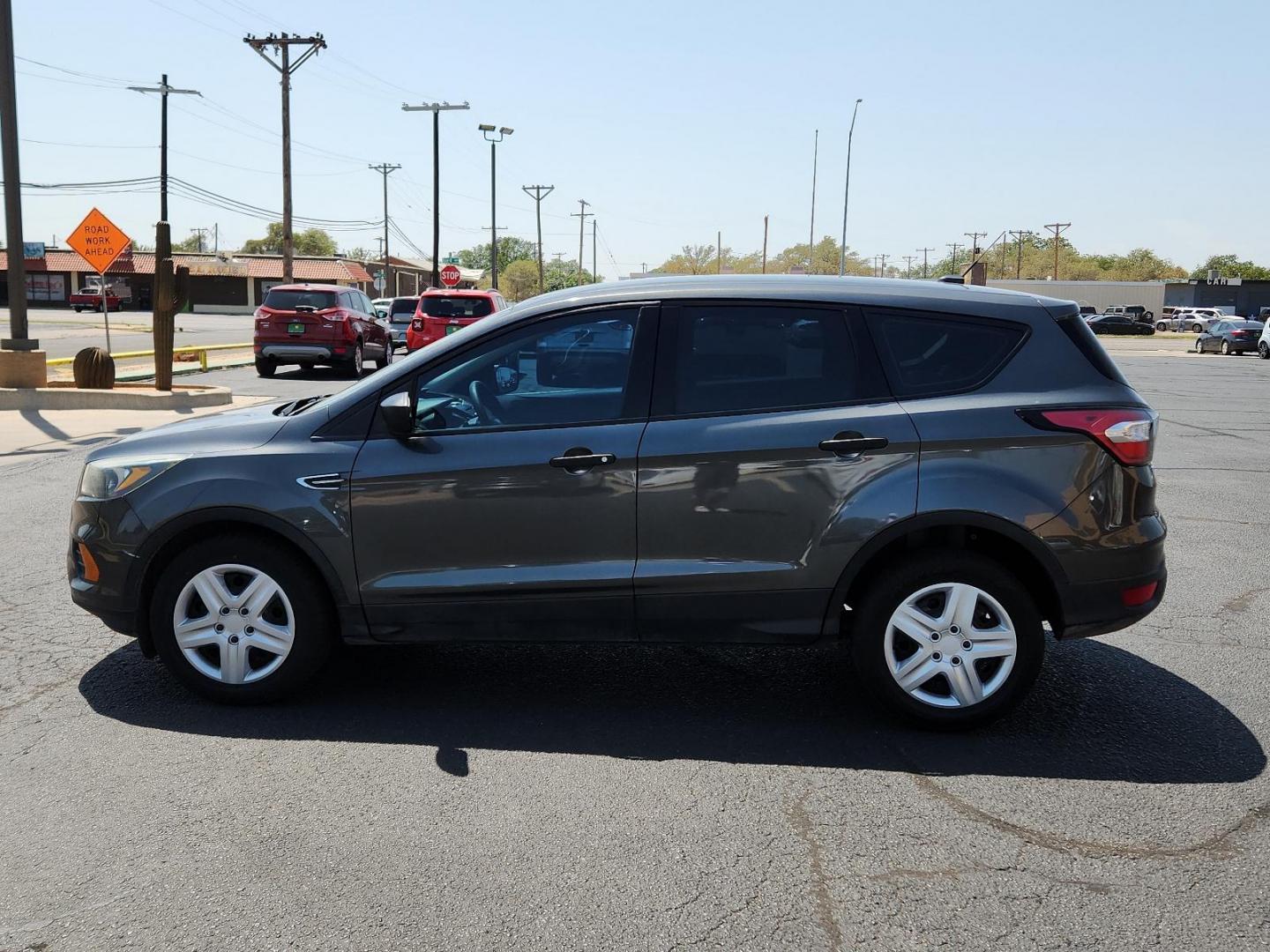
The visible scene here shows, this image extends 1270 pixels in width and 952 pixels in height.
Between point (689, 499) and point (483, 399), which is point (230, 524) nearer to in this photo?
point (483, 399)

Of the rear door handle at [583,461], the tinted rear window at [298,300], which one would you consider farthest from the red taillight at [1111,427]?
the tinted rear window at [298,300]

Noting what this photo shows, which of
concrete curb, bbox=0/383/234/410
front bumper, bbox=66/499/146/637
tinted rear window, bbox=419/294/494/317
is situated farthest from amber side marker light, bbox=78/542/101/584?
tinted rear window, bbox=419/294/494/317

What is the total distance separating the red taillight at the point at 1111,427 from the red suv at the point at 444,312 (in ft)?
60.6

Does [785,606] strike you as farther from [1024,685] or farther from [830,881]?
[830,881]

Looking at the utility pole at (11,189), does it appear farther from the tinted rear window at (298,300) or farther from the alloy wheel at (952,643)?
the alloy wheel at (952,643)

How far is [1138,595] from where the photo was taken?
4.64 m

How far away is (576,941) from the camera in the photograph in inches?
121

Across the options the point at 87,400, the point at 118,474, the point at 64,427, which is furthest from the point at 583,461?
the point at 87,400

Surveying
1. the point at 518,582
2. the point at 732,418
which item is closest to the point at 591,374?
the point at 732,418

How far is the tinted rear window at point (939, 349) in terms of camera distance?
4.68 metres

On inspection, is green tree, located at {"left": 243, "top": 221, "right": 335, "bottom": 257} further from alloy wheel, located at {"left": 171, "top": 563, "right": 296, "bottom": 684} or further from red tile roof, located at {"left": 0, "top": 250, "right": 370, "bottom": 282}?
alloy wheel, located at {"left": 171, "top": 563, "right": 296, "bottom": 684}

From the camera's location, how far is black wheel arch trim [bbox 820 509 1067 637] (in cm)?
452

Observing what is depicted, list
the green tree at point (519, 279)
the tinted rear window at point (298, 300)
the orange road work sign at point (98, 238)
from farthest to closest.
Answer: the green tree at point (519, 279) < the tinted rear window at point (298, 300) < the orange road work sign at point (98, 238)

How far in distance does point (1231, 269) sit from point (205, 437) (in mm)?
156936
